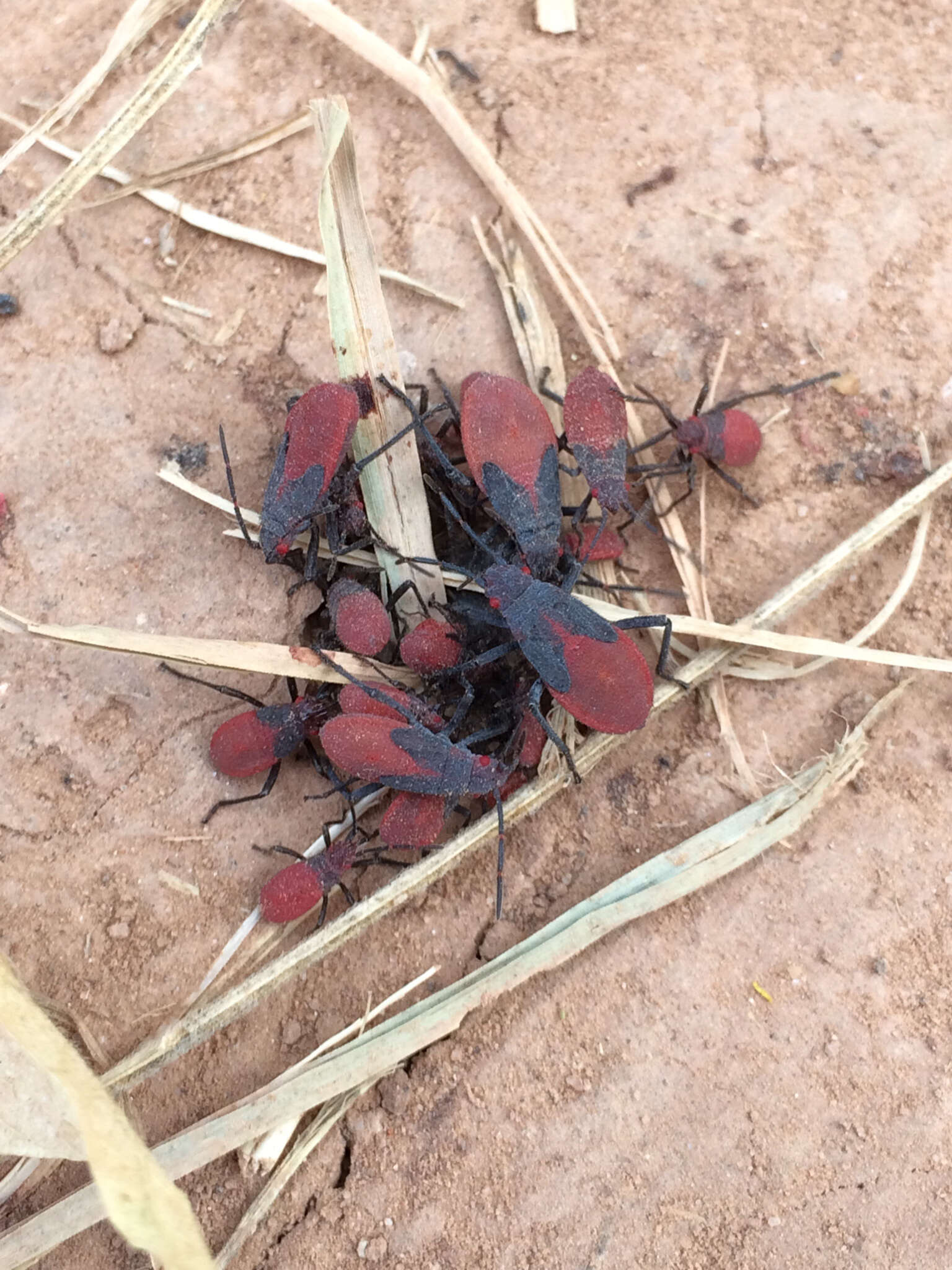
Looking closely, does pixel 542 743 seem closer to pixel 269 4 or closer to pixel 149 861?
pixel 149 861

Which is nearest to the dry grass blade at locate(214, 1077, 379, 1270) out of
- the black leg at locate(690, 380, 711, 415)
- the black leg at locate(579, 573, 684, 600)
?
the black leg at locate(579, 573, 684, 600)

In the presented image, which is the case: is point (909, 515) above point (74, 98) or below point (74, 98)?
below

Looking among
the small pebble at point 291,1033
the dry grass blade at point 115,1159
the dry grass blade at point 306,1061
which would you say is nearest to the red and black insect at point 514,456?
the dry grass blade at point 306,1061

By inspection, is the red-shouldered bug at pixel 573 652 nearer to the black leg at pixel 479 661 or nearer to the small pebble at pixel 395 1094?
the black leg at pixel 479 661

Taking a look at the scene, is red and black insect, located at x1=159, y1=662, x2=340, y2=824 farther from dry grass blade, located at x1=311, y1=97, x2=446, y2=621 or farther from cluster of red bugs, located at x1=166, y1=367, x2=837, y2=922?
dry grass blade, located at x1=311, y1=97, x2=446, y2=621

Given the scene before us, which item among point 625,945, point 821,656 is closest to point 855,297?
point 821,656

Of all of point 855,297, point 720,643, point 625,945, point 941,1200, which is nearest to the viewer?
point 941,1200
